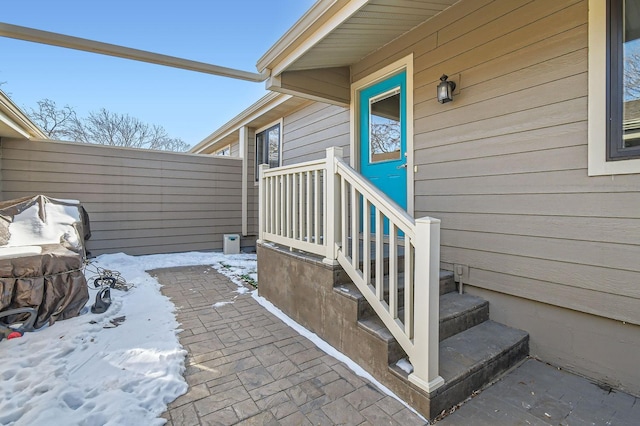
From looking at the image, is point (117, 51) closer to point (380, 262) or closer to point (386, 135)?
point (386, 135)

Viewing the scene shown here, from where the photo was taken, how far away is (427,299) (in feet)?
5.51

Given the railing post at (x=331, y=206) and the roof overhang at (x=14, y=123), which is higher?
the roof overhang at (x=14, y=123)

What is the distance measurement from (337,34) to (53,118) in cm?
1754

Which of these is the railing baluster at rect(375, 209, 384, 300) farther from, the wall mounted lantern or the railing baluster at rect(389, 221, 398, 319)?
the wall mounted lantern

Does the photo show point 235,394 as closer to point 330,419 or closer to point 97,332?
point 330,419

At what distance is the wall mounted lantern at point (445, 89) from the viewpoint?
2.84 metres

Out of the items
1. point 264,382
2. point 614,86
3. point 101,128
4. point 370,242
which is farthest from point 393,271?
point 101,128

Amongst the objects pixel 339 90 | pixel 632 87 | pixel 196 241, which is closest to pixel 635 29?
pixel 632 87

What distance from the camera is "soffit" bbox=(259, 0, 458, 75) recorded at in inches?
110

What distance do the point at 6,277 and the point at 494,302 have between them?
4.29 meters

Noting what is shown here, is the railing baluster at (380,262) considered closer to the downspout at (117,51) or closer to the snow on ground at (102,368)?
the snow on ground at (102,368)

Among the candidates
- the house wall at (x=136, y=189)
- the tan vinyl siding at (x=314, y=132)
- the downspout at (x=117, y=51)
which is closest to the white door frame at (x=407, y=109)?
the tan vinyl siding at (x=314, y=132)

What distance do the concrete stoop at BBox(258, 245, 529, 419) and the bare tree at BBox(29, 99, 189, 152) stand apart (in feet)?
52.9

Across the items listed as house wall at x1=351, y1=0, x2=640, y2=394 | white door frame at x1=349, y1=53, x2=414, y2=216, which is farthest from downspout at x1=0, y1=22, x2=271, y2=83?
house wall at x1=351, y1=0, x2=640, y2=394
